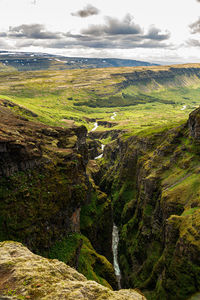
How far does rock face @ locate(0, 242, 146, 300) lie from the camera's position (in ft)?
75.7

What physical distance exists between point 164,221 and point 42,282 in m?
69.8

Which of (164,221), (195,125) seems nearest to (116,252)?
(164,221)

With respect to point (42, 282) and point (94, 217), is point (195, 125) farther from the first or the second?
point (42, 282)

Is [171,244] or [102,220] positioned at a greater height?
[171,244]

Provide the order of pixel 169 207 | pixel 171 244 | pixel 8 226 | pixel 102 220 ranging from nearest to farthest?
pixel 8 226 < pixel 171 244 < pixel 169 207 < pixel 102 220

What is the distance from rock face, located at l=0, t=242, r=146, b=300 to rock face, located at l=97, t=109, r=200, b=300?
41046 millimetres

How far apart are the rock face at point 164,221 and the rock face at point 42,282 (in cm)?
4105

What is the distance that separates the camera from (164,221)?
87.1 meters

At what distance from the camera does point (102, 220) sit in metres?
103

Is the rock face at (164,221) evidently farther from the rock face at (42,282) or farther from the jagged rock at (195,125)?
the rock face at (42,282)

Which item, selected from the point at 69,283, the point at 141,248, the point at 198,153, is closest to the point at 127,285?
the point at 141,248

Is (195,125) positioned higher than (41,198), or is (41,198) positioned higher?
(195,125)

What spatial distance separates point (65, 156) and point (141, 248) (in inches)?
2210

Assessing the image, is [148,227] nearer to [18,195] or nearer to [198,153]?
[198,153]
